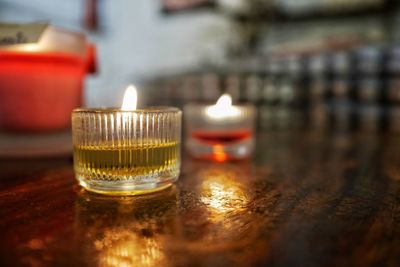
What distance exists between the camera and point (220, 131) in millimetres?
595

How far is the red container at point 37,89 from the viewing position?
48 cm

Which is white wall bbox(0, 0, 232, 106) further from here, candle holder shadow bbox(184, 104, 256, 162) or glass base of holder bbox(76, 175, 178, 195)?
glass base of holder bbox(76, 175, 178, 195)

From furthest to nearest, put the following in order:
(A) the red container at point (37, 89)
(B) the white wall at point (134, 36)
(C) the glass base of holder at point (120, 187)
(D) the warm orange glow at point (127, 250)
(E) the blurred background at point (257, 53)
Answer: (B) the white wall at point (134, 36) < (E) the blurred background at point (257, 53) < (A) the red container at point (37, 89) < (C) the glass base of holder at point (120, 187) < (D) the warm orange glow at point (127, 250)

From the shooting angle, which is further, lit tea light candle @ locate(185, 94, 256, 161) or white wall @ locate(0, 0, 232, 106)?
white wall @ locate(0, 0, 232, 106)

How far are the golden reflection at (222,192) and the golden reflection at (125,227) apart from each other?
0.03 meters

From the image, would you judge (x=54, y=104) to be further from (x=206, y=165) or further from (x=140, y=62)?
(x=140, y=62)

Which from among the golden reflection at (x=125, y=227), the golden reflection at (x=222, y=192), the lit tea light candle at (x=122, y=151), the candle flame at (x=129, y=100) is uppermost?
the candle flame at (x=129, y=100)

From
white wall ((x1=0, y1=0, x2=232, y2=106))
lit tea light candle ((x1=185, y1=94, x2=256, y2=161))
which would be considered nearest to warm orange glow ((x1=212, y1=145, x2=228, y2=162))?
lit tea light candle ((x1=185, y1=94, x2=256, y2=161))

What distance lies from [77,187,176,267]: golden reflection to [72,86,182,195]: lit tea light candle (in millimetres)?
A: 13

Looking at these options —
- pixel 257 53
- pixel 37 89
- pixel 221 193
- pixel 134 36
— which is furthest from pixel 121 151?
pixel 134 36

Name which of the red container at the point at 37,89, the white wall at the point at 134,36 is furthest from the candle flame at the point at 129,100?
the white wall at the point at 134,36

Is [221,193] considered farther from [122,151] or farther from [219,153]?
[219,153]

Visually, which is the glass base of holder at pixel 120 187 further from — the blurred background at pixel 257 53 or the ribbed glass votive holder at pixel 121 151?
the blurred background at pixel 257 53

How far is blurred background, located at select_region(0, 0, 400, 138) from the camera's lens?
4.28 feet
